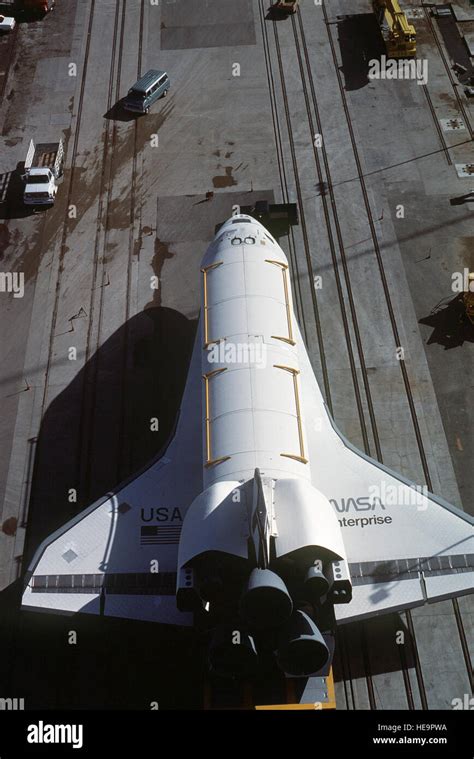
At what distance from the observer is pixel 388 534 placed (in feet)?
72.3

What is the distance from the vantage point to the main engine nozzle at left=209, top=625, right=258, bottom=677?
17.5m

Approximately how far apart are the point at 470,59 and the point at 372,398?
95.6 feet

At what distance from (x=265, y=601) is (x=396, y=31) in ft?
136

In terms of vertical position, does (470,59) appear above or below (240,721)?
above

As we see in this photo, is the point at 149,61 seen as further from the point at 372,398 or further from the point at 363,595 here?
the point at 363,595

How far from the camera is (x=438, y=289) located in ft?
111

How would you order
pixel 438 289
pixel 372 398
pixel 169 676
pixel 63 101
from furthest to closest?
pixel 63 101, pixel 438 289, pixel 372 398, pixel 169 676

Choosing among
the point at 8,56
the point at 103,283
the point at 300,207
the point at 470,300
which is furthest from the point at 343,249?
the point at 8,56

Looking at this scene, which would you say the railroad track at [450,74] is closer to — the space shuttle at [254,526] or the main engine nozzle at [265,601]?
the space shuttle at [254,526]

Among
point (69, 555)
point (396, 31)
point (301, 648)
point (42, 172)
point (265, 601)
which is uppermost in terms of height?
point (396, 31)

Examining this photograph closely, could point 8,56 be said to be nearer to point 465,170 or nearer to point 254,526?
point 465,170

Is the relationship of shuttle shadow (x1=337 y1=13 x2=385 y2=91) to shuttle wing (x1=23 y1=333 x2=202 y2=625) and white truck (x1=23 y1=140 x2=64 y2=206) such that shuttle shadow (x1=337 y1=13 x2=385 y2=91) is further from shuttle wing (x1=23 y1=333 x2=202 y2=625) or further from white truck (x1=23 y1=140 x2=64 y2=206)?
shuttle wing (x1=23 y1=333 x2=202 y2=625)

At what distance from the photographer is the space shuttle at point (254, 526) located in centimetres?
1814

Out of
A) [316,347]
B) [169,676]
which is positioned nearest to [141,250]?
[316,347]
